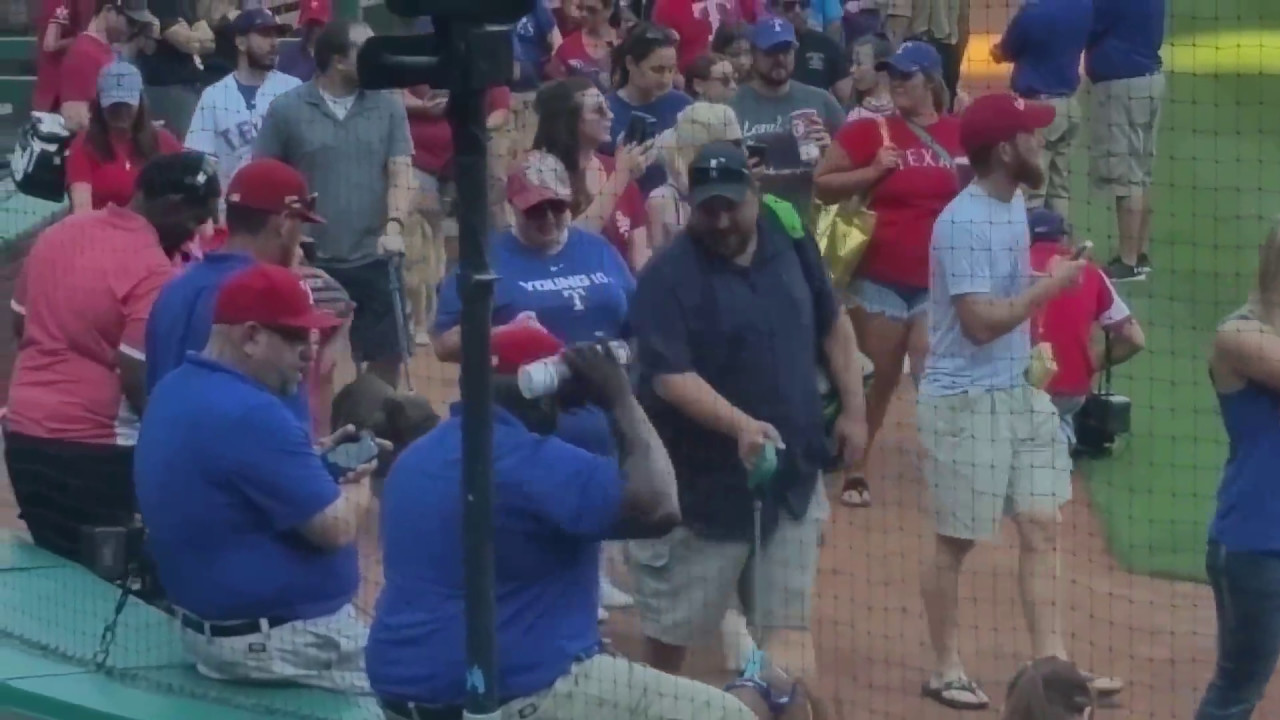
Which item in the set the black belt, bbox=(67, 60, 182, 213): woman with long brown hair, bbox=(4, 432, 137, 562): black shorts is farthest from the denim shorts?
the black belt

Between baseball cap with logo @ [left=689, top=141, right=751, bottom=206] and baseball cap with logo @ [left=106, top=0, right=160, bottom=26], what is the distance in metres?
6.09

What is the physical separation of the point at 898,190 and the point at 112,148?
112 inches

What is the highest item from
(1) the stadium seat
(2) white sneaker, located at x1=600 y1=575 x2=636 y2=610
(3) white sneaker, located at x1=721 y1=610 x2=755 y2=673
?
(1) the stadium seat

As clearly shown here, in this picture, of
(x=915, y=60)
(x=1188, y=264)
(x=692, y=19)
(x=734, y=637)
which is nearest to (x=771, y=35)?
(x=915, y=60)

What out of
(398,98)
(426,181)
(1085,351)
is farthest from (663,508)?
(426,181)

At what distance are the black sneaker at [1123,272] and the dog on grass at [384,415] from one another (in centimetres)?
581

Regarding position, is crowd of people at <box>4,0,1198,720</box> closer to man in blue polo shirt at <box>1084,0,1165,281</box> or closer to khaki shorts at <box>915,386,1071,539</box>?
khaki shorts at <box>915,386,1071,539</box>

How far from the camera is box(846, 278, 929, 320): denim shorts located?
25.6 feet

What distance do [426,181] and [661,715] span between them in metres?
5.78

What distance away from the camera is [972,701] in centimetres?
600

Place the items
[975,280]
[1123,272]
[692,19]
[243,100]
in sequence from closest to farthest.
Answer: [975,280], [243,100], [1123,272], [692,19]

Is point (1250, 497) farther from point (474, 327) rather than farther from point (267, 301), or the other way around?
point (267, 301)

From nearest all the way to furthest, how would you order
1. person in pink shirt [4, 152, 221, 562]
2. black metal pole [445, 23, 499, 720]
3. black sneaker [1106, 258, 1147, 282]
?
black metal pole [445, 23, 499, 720]
person in pink shirt [4, 152, 221, 562]
black sneaker [1106, 258, 1147, 282]

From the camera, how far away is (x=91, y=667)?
555 cm
